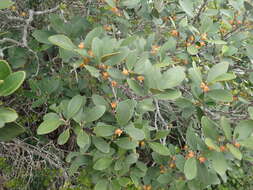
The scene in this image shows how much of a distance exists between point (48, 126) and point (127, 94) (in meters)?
0.57

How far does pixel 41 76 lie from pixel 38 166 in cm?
64

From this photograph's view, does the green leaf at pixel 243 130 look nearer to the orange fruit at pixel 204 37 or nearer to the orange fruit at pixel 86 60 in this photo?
the orange fruit at pixel 204 37

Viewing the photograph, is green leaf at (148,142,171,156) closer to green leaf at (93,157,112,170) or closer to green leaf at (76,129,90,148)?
green leaf at (93,157,112,170)

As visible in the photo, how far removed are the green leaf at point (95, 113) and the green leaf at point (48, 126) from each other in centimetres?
10

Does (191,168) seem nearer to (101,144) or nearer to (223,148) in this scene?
(223,148)

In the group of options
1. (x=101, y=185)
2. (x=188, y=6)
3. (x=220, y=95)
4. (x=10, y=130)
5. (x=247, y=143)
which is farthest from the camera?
(x=188, y=6)

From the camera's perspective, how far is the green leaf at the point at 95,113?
125cm

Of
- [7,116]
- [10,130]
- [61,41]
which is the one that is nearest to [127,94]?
[61,41]

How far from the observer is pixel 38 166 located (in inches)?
88.0

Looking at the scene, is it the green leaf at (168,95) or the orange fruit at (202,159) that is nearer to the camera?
the green leaf at (168,95)

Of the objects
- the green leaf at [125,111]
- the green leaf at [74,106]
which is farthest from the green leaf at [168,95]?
the green leaf at [74,106]

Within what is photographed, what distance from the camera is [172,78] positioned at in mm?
1212

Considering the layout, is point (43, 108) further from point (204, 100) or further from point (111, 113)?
point (204, 100)

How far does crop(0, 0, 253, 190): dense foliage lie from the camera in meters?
1.23
